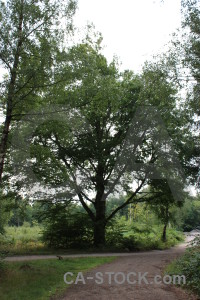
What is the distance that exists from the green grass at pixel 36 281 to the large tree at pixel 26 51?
8.80ft

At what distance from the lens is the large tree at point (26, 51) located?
7801 mm

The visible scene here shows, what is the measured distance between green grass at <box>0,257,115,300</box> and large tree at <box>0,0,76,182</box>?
2.68m

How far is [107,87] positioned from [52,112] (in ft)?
6.57

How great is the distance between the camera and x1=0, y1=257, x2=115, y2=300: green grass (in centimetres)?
579

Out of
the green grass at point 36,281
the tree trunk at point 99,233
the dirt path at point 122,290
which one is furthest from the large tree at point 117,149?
the dirt path at point 122,290

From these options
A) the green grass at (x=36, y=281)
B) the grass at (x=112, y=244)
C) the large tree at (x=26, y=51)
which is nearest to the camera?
the green grass at (x=36, y=281)

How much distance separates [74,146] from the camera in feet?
50.5

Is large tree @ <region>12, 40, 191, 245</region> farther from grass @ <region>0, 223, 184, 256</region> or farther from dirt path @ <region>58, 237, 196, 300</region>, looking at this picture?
dirt path @ <region>58, 237, 196, 300</region>

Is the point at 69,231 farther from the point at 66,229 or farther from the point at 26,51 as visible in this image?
the point at 26,51

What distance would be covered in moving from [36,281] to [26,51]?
598cm

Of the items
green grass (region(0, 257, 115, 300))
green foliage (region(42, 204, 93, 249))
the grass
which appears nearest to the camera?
green grass (region(0, 257, 115, 300))

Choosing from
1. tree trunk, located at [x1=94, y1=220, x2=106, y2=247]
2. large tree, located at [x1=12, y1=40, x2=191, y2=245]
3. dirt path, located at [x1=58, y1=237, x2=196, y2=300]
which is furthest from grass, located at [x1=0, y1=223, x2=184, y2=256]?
dirt path, located at [x1=58, y1=237, x2=196, y2=300]

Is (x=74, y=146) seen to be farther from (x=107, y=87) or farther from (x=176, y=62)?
(x=176, y=62)

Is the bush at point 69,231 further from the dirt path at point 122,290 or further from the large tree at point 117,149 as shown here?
the dirt path at point 122,290
